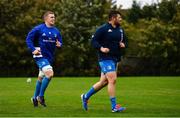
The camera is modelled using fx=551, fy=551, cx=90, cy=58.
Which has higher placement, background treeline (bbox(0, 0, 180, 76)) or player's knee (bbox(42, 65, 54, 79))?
player's knee (bbox(42, 65, 54, 79))

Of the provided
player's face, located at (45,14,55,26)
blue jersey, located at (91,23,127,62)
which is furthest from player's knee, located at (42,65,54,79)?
blue jersey, located at (91,23,127,62)

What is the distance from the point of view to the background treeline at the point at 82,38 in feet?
179

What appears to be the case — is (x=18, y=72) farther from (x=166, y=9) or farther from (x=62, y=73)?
(x=166, y=9)

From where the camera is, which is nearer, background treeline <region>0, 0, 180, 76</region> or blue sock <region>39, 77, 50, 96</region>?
blue sock <region>39, 77, 50, 96</region>

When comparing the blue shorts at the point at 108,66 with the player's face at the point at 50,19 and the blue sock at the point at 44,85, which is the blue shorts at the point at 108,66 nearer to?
the blue sock at the point at 44,85

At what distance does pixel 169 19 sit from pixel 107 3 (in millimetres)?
7194

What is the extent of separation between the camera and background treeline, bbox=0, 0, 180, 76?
54625 millimetres

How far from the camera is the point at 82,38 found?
185ft

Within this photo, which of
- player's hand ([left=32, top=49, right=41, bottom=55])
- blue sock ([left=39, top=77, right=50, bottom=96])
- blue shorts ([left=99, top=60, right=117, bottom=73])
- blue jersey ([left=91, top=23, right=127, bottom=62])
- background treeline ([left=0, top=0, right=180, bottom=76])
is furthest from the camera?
background treeline ([left=0, top=0, right=180, bottom=76])

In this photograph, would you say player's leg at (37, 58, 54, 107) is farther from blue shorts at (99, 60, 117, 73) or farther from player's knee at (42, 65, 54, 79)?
blue shorts at (99, 60, 117, 73)

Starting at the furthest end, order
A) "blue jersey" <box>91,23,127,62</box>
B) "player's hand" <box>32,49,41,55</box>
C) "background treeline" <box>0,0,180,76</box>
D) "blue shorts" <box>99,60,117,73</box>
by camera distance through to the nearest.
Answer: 1. "background treeline" <box>0,0,180,76</box>
2. "player's hand" <box>32,49,41,55</box>
3. "blue jersey" <box>91,23,127,62</box>
4. "blue shorts" <box>99,60,117,73</box>

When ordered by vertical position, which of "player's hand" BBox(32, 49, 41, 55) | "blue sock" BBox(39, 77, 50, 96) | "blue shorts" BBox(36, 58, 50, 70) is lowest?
"blue sock" BBox(39, 77, 50, 96)

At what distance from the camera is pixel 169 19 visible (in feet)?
202

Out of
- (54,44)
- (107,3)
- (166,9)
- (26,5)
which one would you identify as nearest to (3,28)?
(26,5)
